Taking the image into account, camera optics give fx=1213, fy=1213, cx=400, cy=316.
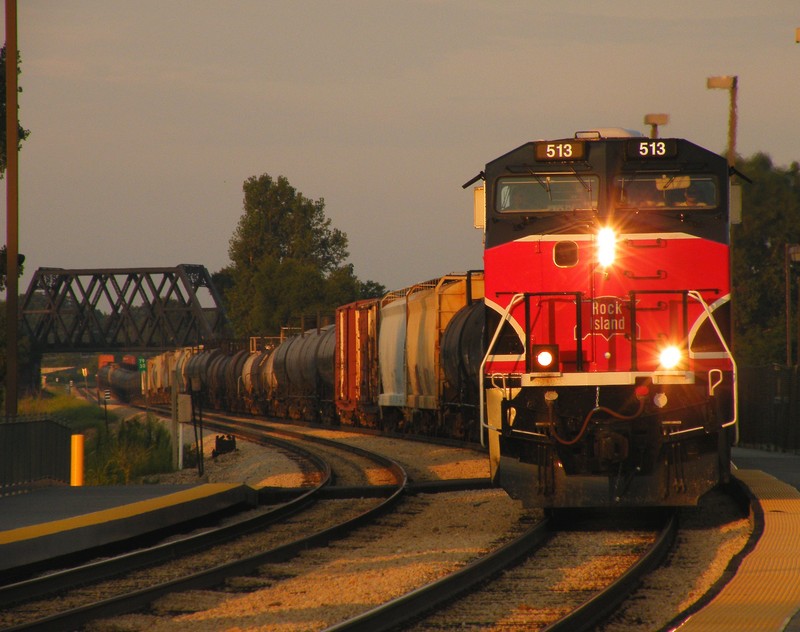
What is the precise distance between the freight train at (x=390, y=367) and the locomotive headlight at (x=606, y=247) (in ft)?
22.8

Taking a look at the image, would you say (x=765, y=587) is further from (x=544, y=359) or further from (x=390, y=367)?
(x=390, y=367)

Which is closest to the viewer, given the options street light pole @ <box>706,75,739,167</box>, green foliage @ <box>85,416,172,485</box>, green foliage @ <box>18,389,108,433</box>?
green foliage @ <box>85,416,172,485</box>

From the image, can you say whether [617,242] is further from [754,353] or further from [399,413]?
[754,353]

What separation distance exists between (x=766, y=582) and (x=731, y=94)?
23.7 m

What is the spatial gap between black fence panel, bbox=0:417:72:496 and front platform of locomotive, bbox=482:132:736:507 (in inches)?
246

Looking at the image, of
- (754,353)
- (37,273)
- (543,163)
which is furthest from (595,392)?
(37,273)

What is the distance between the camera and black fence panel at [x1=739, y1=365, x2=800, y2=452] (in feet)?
81.2

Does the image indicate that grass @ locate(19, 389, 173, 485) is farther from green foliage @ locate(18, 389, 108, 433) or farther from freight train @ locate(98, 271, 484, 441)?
green foliage @ locate(18, 389, 108, 433)

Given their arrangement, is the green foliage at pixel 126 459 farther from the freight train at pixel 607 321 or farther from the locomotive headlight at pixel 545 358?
A: the locomotive headlight at pixel 545 358

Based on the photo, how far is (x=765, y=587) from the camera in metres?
8.27

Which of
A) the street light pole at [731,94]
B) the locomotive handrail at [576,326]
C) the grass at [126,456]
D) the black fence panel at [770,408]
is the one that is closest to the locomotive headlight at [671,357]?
the locomotive handrail at [576,326]

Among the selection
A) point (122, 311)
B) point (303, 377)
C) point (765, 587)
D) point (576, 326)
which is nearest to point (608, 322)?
point (576, 326)

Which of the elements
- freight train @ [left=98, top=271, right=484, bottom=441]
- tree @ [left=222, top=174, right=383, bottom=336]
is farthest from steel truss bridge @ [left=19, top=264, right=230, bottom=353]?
freight train @ [left=98, top=271, right=484, bottom=441]

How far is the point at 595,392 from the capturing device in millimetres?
11492
